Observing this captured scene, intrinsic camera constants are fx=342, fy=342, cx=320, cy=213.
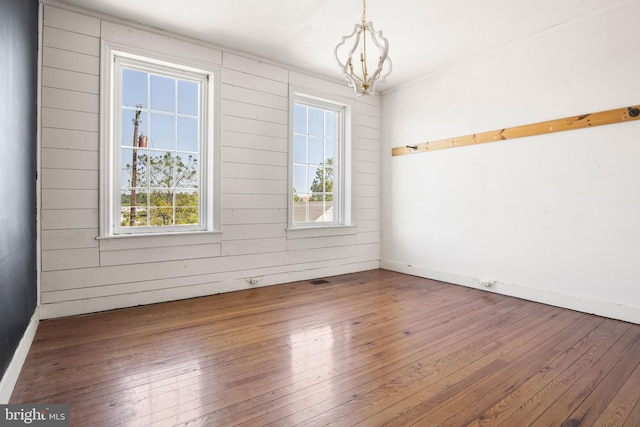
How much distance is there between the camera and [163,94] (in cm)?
357

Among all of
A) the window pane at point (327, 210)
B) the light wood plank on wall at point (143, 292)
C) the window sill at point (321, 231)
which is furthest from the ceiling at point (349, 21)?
the light wood plank on wall at point (143, 292)

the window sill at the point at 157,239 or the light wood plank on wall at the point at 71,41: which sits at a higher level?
the light wood plank on wall at the point at 71,41

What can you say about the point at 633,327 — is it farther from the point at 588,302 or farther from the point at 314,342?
the point at 314,342

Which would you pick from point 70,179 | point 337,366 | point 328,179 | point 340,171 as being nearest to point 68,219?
point 70,179

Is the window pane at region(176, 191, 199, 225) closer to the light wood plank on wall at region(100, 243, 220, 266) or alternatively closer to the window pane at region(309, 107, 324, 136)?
the light wood plank on wall at region(100, 243, 220, 266)

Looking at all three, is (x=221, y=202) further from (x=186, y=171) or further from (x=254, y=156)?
(x=254, y=156)

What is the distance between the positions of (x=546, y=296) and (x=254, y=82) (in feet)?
12.8

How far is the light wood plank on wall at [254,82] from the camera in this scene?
3836mm

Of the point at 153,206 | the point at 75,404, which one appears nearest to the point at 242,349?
the point at 75,404

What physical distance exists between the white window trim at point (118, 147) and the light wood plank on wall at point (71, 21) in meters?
0.14

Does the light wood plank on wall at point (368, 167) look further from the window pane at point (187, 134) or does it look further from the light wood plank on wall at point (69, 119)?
the light wood plank on wall at point (69, 119)

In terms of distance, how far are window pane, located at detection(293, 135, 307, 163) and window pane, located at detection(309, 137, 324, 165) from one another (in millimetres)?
101

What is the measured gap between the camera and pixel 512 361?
216 centimetres

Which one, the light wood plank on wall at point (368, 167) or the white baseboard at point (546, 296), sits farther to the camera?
the light wood plank on wall at point (368, 167)
